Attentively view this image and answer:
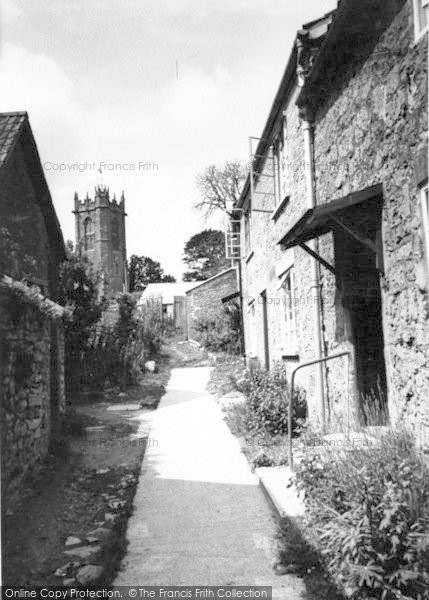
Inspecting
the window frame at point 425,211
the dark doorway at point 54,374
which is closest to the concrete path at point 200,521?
the dark doorway at point 54,374

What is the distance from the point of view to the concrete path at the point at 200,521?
3.59 metres

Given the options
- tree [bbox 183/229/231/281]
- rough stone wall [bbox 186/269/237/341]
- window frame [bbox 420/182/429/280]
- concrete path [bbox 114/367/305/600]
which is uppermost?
tree [bbox 183/229/231/281]

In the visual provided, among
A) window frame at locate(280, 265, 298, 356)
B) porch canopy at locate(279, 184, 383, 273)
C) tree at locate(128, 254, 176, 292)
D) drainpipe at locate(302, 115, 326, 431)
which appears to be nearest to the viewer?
porch canopy at locate(279, 184, 383, 273)

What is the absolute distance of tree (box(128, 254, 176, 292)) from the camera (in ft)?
214

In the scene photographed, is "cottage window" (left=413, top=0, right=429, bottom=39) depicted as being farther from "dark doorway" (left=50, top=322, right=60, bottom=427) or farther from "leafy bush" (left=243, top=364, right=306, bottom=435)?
"dark doorway" (left=50, top=322, right=60, bottom=427)

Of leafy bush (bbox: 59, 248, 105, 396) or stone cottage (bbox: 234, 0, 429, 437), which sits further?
leafy bush (bbox: 59, 248, 105, 396)

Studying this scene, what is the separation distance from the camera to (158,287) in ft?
135

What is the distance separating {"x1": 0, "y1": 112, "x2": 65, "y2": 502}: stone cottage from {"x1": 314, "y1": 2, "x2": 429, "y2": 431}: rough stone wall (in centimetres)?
394

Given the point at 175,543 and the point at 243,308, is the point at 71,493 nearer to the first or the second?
the point at 175,543

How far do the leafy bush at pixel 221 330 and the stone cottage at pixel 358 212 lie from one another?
35.9ft

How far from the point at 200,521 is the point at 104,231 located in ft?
181

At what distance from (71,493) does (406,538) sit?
13.1ft

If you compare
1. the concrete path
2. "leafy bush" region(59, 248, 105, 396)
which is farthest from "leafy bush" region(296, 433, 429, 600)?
"leafy bush" region(59, 248, 105, 396)

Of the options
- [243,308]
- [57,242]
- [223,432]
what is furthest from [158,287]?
[223,432]
